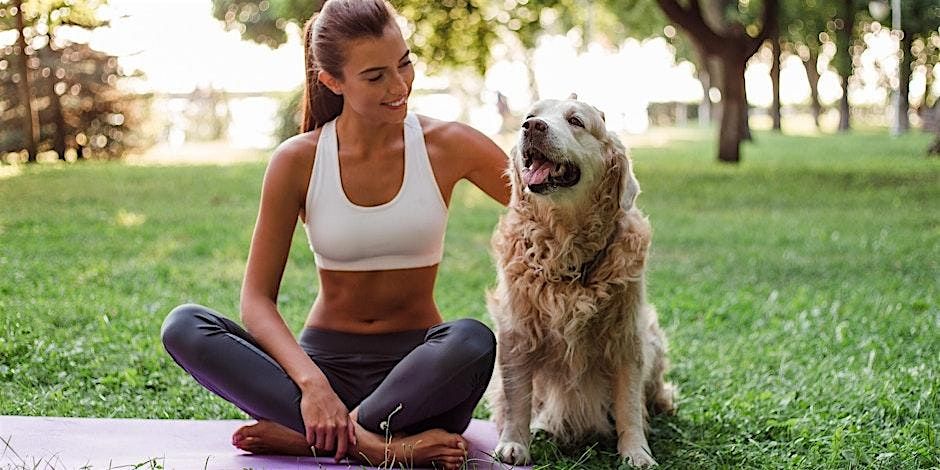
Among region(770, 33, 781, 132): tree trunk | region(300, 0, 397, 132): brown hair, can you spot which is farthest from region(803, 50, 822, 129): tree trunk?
region(300, 0, 397, 132): brown hair

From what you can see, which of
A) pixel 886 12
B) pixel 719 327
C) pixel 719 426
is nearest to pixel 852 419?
pixel 719 426

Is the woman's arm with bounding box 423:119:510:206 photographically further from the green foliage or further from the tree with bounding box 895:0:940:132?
Result: the tree with bounding box 895:0:940:132

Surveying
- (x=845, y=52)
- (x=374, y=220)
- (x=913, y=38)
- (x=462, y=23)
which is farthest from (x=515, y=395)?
(x=845, y=52)

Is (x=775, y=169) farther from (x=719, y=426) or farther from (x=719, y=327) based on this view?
(x=719, y=426)

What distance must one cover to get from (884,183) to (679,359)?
9.28 metres

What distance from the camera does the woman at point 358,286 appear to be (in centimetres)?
333

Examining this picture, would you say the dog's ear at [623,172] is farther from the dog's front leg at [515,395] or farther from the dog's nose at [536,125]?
the dog's front leg at [515,395]

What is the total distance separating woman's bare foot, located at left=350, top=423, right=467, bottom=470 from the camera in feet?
10.8

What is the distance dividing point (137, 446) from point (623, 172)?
1.78m

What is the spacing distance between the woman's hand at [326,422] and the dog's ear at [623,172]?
1.09 m

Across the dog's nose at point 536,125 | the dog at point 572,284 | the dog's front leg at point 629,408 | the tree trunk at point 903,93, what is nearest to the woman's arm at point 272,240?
the dog at point 572,284

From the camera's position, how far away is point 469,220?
33.5 ft

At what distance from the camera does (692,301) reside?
639cm

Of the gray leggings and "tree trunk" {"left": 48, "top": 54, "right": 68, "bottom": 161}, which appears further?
"tree trunk" {"left": 48, "top": 54, "right": 68, "bottom": 161}
